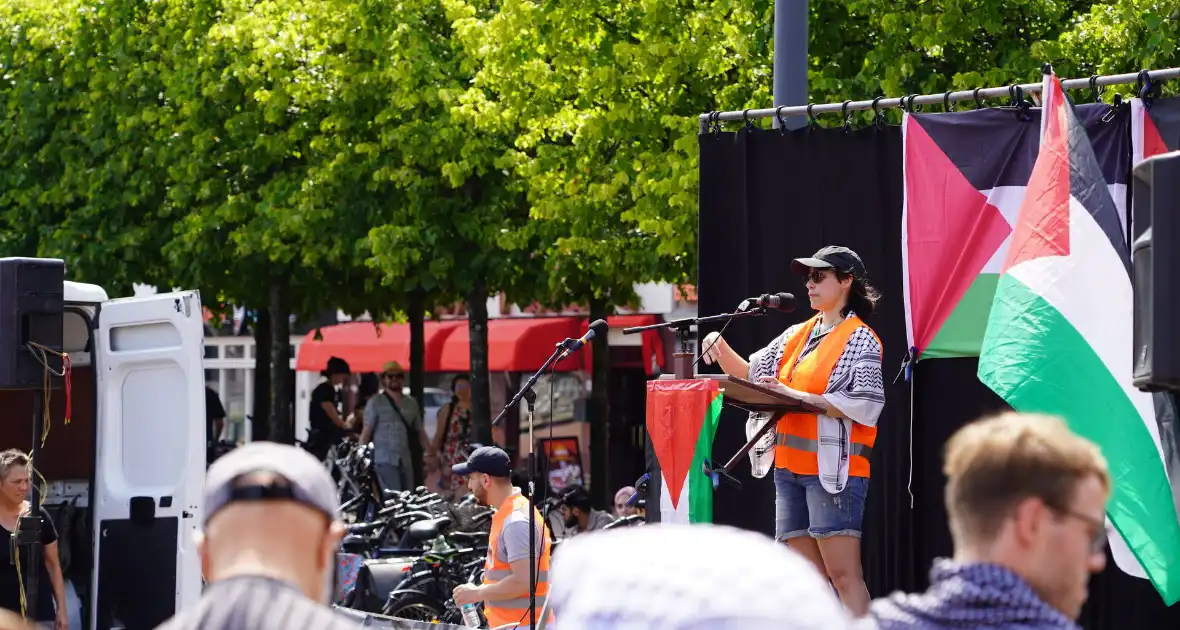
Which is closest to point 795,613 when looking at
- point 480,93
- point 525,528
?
point 525,528

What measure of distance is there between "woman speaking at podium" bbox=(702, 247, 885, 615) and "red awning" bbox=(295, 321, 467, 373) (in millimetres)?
21074

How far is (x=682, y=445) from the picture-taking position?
8828mm

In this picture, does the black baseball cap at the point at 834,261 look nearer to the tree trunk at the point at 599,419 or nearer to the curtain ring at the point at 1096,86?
the curtain ring at the point at 1096,86

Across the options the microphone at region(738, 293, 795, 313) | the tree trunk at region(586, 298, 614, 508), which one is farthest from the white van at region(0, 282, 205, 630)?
the tree trunk at region(586, 298, 614, 508)

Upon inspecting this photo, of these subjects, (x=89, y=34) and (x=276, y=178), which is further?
(x=89, y=34)

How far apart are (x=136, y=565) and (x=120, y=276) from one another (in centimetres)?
1194

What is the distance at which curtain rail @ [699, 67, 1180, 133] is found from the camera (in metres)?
7.67

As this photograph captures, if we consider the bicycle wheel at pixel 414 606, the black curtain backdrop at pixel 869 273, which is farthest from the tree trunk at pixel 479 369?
the black curtain backdrop at pixel 869 273

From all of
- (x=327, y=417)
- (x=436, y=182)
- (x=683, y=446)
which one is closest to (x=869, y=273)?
(x=683, y=446)

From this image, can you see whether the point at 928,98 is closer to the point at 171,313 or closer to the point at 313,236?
the point at 171,313

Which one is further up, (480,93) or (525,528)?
(480,93)

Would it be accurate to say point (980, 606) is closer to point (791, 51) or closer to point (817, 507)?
point (817, 507)

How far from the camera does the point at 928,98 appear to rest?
8.41 metres

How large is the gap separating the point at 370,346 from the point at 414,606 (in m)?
18.1
